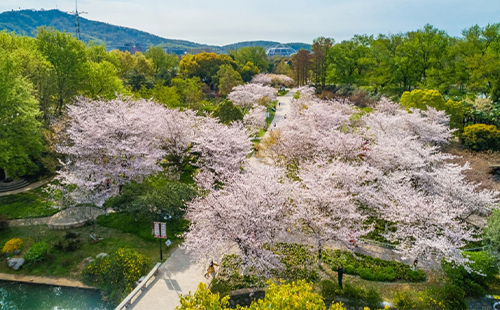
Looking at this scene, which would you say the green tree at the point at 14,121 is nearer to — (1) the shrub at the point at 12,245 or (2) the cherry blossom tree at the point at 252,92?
(1) the shrub at the point at 12,245

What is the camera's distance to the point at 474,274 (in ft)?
41.8

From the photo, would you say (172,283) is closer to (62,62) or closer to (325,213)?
(325,213)

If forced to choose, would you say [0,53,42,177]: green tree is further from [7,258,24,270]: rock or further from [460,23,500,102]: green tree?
[460,23,500,102]: green tree

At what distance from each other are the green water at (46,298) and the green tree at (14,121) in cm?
922

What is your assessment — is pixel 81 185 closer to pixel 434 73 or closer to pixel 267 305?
pixel 267 305

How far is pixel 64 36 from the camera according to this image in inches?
1179

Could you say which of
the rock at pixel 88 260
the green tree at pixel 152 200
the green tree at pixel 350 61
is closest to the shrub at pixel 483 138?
the green tree at pixel 152 200

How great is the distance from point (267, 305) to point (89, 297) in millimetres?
9995

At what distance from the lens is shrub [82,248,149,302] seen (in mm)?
13234

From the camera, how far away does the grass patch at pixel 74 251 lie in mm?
14586

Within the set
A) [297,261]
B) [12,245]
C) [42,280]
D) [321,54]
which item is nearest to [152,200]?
[42,280]

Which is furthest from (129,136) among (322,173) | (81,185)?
(322,173)

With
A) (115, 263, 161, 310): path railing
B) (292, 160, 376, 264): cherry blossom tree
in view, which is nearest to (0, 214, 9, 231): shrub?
(115, 263, 161, 310): path railing

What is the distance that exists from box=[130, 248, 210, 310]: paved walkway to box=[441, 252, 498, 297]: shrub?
1041 centimetres
